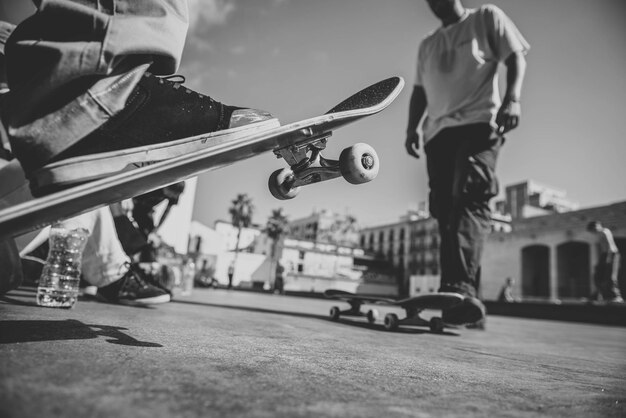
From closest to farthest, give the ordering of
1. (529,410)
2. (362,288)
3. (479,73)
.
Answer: (529,410) < (479,73) < (362,288)

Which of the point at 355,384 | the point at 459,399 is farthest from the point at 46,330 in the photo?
the point at 459,399

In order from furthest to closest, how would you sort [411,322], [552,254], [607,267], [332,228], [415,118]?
[332,228] < [552,254] < [607,267] < [415,118] < [411,322]

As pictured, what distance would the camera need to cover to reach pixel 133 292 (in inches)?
106

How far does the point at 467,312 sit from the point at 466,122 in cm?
149

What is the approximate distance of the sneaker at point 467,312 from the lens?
2615 mm

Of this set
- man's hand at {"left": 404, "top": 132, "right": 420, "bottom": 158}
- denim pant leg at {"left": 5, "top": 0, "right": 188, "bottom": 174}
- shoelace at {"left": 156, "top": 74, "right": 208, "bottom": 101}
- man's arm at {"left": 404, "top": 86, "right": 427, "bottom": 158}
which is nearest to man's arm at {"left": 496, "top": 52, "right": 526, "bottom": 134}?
man's arm at {"left": 404, "top": 86, "right": 427, "bottom": 158}

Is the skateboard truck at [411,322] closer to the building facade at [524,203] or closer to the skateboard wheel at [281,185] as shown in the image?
the skateboard wheel at [281,185]

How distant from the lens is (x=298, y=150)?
1552 mm

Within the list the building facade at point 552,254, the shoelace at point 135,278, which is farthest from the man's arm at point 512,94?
the building facade at point 552,254

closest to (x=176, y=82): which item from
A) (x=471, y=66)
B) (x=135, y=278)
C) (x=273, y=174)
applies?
(x=273, y=174)

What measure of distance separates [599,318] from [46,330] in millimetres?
13069

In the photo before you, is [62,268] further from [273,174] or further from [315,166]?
[315,166]

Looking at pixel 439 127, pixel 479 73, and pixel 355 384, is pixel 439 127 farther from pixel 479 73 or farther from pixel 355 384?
pixel 355 384

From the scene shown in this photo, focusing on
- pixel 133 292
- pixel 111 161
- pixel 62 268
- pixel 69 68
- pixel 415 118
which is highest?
pixel 415 118
